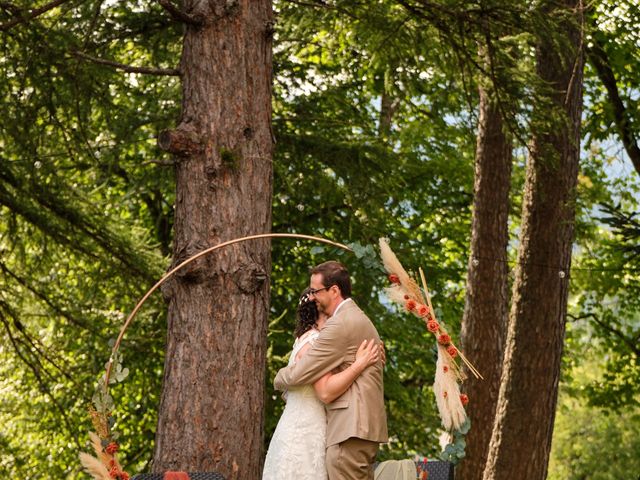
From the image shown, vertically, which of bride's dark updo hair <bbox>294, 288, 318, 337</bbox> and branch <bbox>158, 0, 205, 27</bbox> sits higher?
branch <bbox>158, 0, 205, 27</bbox>

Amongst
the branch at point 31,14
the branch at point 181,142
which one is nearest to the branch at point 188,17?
the branch at point 181,142

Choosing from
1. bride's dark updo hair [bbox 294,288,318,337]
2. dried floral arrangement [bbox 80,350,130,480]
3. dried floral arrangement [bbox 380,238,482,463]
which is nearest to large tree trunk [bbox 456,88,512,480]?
dried floral arrangement [bbox 380,238,482,463]

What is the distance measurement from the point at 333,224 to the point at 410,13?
5.72 metres

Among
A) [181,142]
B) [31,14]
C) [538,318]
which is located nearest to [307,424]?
[181,142]

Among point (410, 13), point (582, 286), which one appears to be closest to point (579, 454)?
point (582, 286)

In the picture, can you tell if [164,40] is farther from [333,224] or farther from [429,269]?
[429,269]

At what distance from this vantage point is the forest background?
8.43 m

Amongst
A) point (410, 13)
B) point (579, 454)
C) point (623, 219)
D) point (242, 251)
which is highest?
point (410, 13)

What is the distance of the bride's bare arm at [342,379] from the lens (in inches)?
195

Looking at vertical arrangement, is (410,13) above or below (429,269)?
above

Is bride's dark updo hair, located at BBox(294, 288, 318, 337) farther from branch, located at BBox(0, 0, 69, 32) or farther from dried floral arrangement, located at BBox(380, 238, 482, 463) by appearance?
branch, located at BBox(0, 0, 69, 32)

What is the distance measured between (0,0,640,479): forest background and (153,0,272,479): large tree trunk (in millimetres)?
301

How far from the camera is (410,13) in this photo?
8.20 metres

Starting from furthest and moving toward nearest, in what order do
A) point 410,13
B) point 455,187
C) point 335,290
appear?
point 455,187, point 410,13, point 335,290
